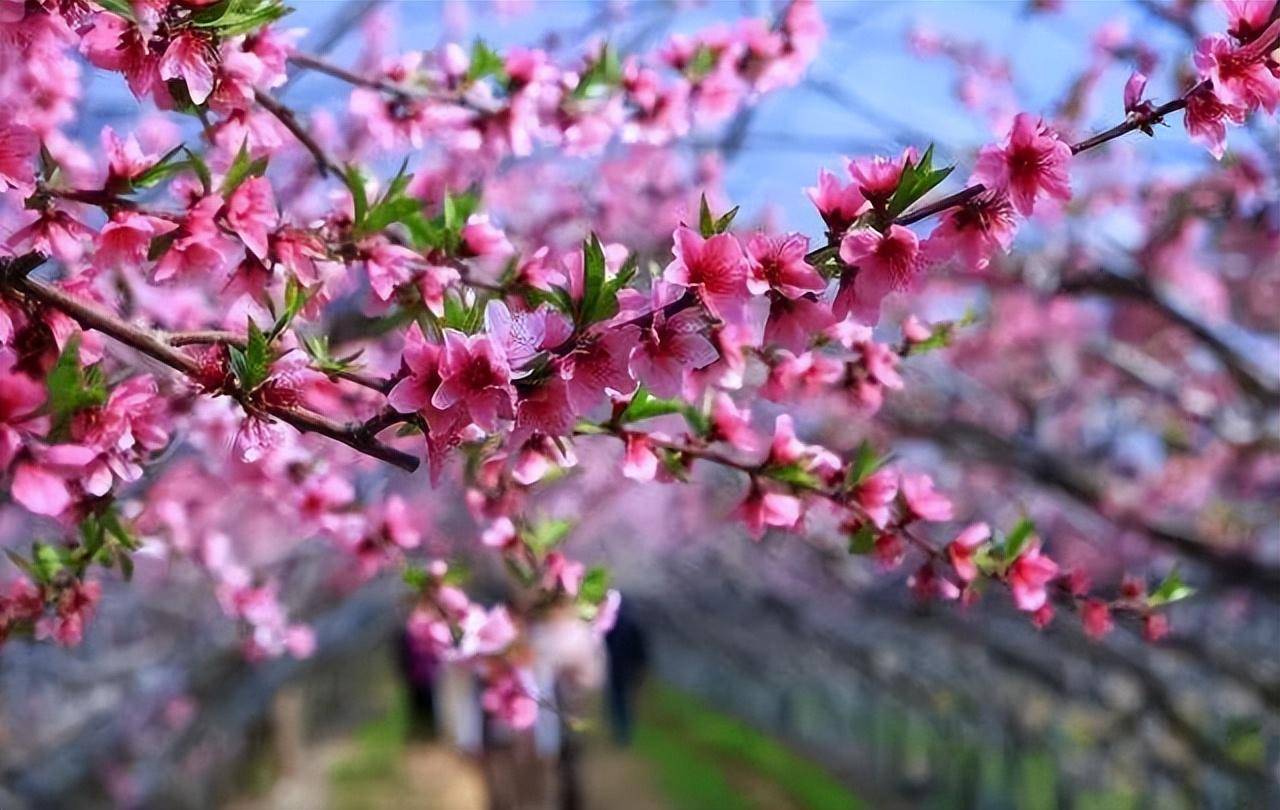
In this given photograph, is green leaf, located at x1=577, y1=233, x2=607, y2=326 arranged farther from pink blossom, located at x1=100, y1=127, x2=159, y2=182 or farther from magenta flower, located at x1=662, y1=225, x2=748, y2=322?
pink blossom, located at x1=100, y1=127, x2=159, y2=182

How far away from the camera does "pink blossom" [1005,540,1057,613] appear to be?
79.0 inches

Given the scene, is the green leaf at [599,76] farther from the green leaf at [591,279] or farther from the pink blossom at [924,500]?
the green leaf at [591,279]

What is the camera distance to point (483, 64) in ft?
8.14

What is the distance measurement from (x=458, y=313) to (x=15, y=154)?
1.88ft

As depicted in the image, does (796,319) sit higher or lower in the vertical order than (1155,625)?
higher

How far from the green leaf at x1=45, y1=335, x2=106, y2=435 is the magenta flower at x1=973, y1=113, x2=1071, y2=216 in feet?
3.23

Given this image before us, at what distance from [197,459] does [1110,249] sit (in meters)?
3.81

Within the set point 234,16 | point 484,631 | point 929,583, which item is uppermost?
point 234,16

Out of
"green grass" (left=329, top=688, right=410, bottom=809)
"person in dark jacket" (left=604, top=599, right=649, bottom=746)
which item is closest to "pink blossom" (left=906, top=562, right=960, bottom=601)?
"person in dark jacket" (left=604, top=599, right=649, bottom=746)

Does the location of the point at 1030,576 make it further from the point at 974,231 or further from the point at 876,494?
the point at 974,231

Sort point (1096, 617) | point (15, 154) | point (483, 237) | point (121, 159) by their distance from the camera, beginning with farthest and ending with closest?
point (1096, 617)
point (483, 237)
point (121, 159)
point (15, 154)

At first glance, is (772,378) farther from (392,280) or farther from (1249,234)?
(1249,234)

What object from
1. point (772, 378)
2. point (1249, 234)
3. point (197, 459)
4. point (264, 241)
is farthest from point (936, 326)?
point (1249, 234)

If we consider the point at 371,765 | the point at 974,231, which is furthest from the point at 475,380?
the point at 371,765
